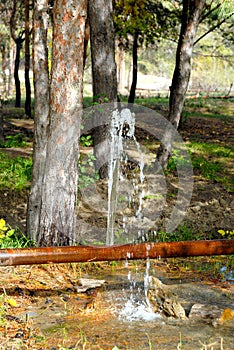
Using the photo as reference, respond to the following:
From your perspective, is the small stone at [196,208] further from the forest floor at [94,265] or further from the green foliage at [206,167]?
the green foliage at [206,167]

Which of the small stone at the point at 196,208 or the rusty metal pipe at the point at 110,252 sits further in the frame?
the small stone at the point at 196,208

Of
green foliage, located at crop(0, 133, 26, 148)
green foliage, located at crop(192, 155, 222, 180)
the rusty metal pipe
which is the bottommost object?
green foliage, located at crop(192, 155, 222, 180)

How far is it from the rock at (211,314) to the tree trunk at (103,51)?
4900 mm

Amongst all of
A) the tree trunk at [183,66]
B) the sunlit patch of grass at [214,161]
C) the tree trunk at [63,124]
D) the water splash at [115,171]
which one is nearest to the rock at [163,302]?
the tree trunk at [63,124]

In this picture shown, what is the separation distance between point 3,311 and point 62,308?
51 cm

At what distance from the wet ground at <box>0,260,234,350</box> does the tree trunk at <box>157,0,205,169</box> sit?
17.7ft

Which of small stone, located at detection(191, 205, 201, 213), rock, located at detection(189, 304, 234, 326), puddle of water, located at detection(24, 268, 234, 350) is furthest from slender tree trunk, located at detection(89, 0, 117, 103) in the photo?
rock, located at detection(189, 304, 234, 326)

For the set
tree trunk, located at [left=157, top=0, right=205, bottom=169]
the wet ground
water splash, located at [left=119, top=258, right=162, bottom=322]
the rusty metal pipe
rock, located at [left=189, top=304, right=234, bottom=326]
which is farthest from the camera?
tree trunk, located at [left=157, top=0, right=205, bottom=169]

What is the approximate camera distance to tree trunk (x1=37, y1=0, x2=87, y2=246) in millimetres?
5004

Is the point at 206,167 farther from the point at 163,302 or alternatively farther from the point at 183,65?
the point at 163,302

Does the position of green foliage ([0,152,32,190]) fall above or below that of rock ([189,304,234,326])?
below

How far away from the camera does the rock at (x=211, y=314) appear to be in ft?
12.8

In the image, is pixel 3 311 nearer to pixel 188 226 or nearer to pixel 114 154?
pixel 188 226

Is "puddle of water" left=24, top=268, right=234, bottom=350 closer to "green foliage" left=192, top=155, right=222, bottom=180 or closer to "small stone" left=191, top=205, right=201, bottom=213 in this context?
"small stone" left=191, top=205, right=201, bottom=213
